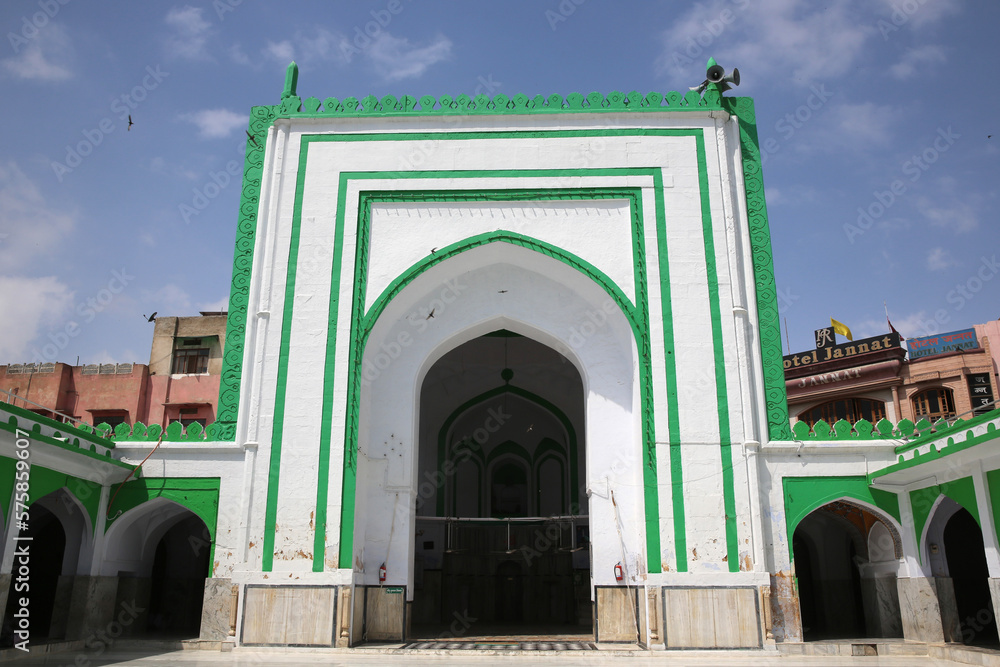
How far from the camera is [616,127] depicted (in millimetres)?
11461

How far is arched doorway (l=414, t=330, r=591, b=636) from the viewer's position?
16234 mm

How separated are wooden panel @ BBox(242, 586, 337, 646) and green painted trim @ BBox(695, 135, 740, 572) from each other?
4.81m

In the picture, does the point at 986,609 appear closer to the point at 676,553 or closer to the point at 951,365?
the point at 676,553

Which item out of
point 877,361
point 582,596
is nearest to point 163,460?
point 582,596

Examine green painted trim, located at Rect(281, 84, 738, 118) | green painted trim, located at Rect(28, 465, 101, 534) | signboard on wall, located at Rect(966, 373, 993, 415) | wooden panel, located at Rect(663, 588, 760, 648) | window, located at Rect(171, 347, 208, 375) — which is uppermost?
green painted trim, located at Rect(281, 84, 738, 118)

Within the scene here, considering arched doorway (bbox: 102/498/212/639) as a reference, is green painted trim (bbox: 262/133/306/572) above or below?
above

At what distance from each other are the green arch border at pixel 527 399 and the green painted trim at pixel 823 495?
744cm

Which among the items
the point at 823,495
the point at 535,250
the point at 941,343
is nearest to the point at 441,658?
the point at 823,495

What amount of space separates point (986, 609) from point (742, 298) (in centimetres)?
515

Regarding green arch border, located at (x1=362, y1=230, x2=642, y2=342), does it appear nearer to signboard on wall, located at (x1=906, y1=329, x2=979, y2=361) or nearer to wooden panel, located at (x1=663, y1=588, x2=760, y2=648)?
wooden panel, located at (x1=663, y1=588, x2=760, y2=648)

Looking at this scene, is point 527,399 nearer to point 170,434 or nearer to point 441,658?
Answer: point 170,434

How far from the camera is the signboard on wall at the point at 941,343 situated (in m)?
18.0

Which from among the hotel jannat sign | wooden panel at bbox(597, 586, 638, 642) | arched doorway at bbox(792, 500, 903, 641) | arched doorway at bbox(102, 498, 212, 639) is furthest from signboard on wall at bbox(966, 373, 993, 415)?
arched doorway at bbox(102, 498, 212, 639)

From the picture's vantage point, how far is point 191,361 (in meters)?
17.7
